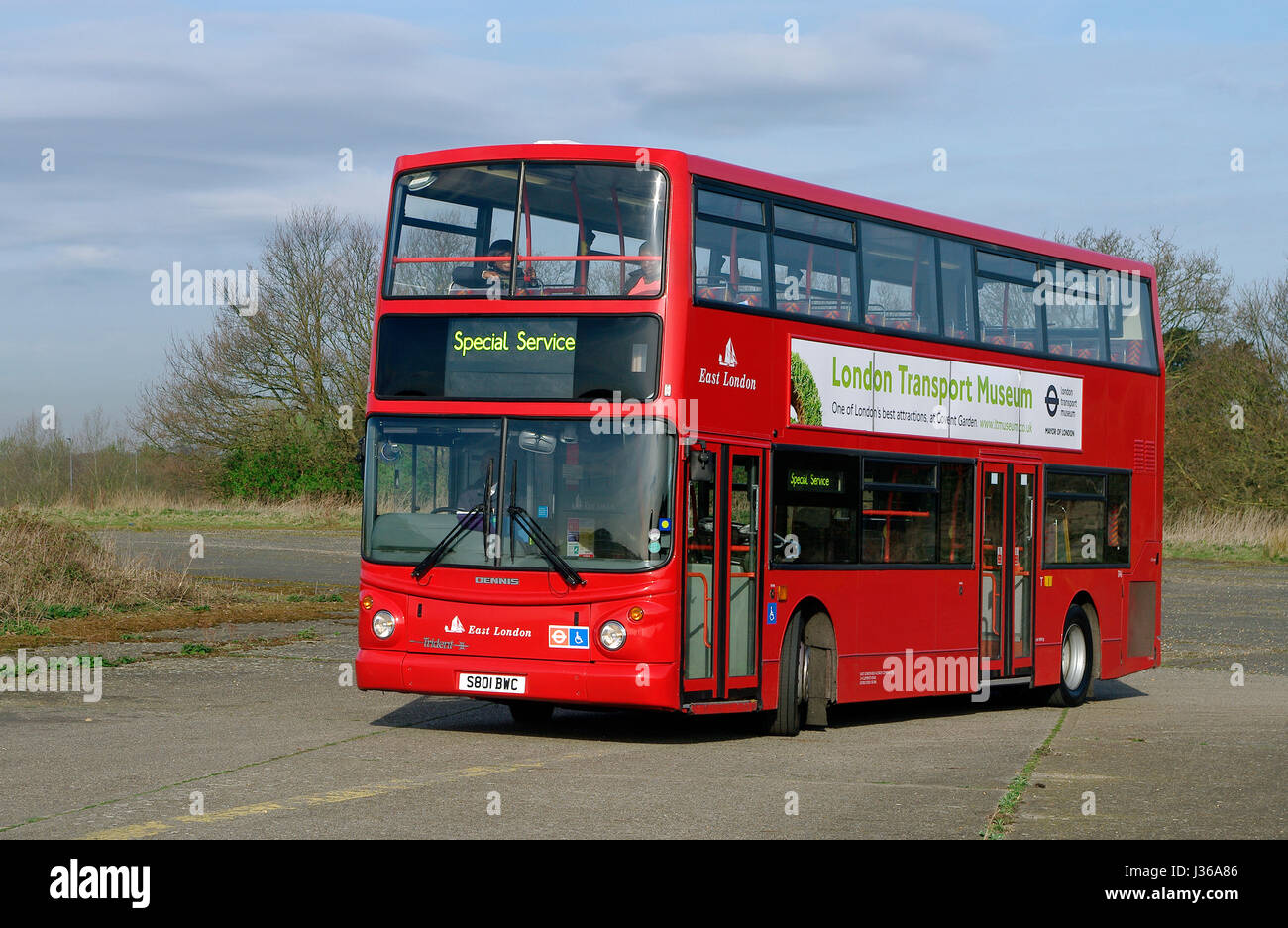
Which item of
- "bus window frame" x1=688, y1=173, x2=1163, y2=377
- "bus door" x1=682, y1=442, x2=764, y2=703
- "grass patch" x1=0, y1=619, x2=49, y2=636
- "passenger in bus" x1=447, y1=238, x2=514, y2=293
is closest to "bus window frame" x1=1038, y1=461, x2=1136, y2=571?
"bus window frame" x1=688, y1=173, x2=1163, y2=377

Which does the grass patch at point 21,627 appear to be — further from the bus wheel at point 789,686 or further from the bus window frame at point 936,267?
the bus window frame at point 936,267

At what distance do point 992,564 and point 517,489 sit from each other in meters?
6.29

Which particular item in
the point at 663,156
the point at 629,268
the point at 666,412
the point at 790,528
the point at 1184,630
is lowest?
the point at 1184,630

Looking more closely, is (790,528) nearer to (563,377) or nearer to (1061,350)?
(563,377)

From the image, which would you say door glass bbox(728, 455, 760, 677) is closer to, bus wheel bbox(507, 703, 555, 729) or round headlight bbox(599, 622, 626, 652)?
round headlight bbox(599, 622, 626, 652)

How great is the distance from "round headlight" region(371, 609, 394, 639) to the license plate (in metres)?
0.75

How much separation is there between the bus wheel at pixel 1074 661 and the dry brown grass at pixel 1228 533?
3044 cm

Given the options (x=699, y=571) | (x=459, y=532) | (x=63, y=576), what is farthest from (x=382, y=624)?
(x=63, y=576)

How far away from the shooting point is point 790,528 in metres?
14.0

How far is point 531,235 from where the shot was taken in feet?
42.6

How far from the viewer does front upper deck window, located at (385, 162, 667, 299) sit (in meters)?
12.8

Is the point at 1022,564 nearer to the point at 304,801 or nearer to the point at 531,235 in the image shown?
the point at 531,235

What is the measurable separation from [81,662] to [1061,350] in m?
11.3
